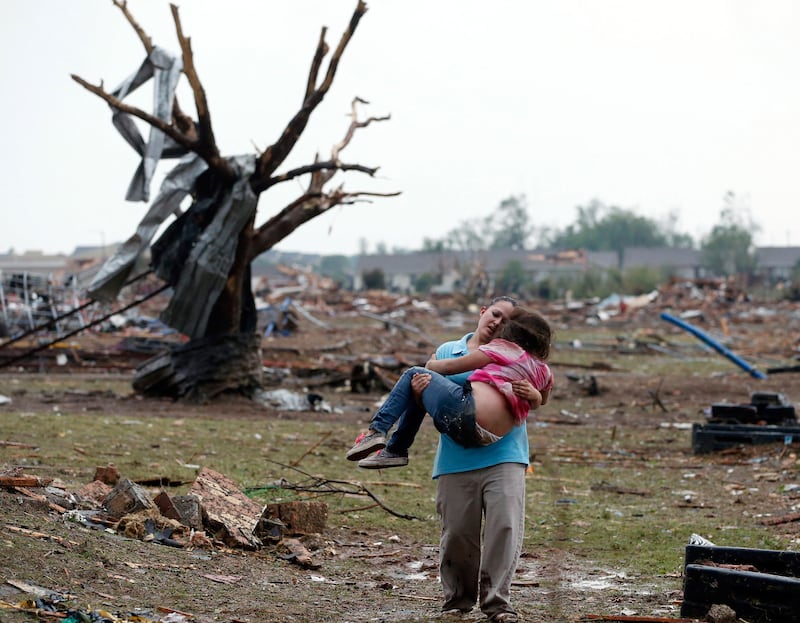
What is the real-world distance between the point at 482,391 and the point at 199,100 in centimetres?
1152

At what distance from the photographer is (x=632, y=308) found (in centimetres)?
5591

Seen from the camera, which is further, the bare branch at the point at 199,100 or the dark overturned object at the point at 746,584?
the bare branch at the point at 199,100

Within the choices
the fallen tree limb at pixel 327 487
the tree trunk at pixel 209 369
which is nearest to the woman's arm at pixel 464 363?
the fallen tree limb at pixel 327 487

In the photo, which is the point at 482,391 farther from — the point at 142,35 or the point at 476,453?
the point at 142,35

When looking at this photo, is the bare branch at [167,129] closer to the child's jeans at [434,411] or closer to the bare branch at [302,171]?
the bare branch at [302,171]

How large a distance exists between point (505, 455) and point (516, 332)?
2.07 ft

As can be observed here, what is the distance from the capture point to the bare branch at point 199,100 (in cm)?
1533

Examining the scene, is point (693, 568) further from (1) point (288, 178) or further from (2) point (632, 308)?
(2) point (632, 308)

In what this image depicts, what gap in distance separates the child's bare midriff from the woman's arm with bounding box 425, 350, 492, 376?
0.15 meters

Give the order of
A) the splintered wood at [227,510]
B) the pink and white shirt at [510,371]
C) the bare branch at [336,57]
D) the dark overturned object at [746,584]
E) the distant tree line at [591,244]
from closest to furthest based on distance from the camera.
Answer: the dark overturned object at [746,584], the pink and white shirt at [510,371], the splintered wood at [227,510], the bare branch at [336,57], the distant tree line at [591,244]

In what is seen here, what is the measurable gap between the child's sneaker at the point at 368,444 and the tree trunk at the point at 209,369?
12034 millimetres

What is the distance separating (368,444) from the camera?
534 cm

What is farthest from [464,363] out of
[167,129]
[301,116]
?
[301,116]

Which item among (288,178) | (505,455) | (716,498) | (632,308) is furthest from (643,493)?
(632,308)
